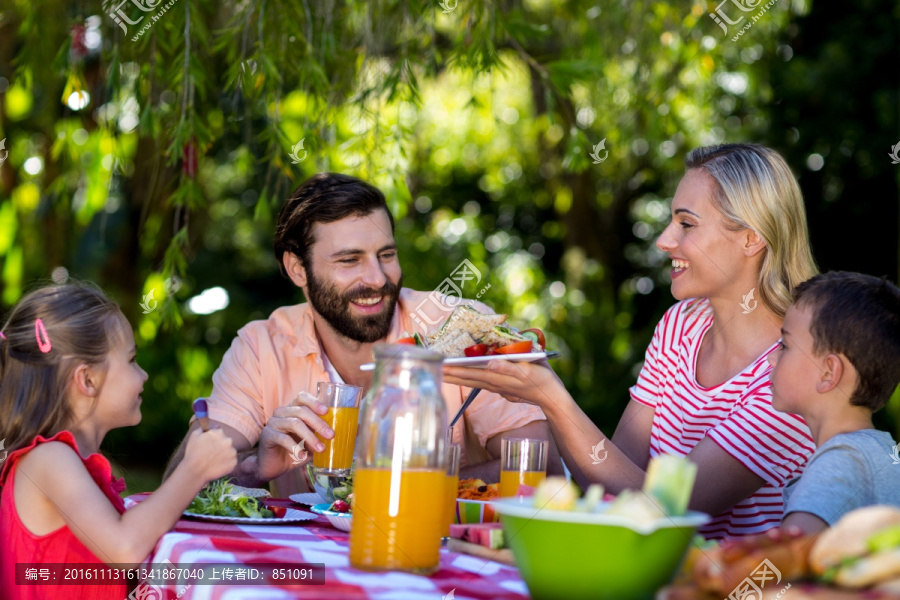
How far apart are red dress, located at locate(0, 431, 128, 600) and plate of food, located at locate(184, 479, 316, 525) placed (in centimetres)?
18

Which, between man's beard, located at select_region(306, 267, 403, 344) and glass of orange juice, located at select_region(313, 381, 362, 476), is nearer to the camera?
glass of orange juice, located at select_region(313, 381, 362, 476)

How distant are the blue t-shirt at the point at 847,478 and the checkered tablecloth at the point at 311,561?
582 mm

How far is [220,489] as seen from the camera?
2.19m

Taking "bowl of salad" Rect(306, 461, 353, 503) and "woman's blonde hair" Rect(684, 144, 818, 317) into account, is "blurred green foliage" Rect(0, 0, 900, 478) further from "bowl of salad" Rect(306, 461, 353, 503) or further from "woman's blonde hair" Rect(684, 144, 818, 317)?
"bowl of salad" Rect(306, 461, 353, 503)

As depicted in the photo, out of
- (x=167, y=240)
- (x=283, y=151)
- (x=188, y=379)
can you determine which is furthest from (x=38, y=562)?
(x=188, y=379)

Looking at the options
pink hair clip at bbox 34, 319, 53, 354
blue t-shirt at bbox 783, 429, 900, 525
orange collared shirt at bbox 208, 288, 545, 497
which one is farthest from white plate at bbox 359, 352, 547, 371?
orange collared shirt at bbox 208, 288, 545, 497

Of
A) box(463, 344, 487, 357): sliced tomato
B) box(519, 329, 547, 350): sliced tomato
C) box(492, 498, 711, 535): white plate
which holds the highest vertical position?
box(519, 329, 547, 350): sliced tomato

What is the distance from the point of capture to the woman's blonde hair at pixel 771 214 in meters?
2.65

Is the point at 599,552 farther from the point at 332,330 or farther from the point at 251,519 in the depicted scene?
the point at 332,330

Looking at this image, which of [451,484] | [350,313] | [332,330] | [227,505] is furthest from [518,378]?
[332,330]

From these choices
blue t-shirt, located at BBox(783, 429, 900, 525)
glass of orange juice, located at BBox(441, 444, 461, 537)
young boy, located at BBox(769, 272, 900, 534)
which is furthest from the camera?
glass of orange juice, located at BBox(441, 444, 461, 537)

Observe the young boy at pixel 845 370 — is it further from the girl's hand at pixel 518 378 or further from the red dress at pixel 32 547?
the red dress at pixel 32 547

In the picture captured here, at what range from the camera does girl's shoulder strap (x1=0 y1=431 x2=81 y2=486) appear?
77.6 inches

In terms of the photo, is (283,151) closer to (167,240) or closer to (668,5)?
(668,5)
